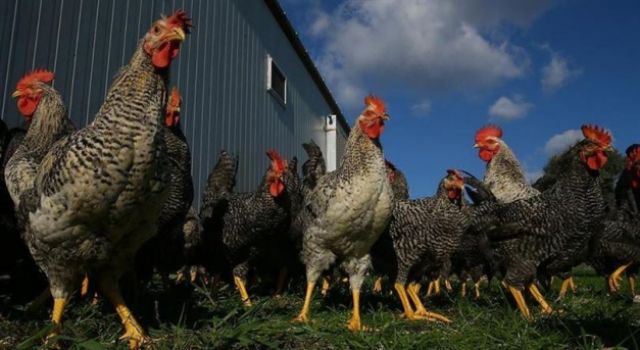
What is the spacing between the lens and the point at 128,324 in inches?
113

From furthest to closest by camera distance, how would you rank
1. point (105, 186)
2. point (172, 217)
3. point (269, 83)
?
point (269, 83), point (172, 217), point (105, 186)

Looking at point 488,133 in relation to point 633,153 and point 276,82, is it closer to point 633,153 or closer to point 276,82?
point 633,153

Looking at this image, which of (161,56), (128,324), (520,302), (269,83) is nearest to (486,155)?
(520,302)

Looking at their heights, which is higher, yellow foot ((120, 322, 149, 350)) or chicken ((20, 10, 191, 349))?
chicken ((20, 10, 191, 349))

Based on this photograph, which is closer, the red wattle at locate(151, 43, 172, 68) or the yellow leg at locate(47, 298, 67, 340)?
the yellow leg at locate(47, 298, 67, 340)

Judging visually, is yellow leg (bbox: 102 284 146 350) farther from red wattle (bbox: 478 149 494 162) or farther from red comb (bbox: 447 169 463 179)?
red wattle (bbox: 478 149 494 162)

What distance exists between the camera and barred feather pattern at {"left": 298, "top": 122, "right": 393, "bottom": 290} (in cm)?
403

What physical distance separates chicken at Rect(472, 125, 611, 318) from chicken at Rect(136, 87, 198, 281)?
3128 mm

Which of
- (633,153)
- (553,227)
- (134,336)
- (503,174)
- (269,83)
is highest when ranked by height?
(269,83)

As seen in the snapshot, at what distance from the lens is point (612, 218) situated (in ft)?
23.3

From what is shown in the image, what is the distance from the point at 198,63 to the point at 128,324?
594 cm

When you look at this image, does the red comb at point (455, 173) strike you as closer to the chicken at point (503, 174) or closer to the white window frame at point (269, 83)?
the chicken at point (503, 174)

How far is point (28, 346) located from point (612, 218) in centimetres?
736

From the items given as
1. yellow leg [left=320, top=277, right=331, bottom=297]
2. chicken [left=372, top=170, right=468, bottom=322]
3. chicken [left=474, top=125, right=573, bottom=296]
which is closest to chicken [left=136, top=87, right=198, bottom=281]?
yellow leg [left=320, top=277, right=331, bottom=297]
